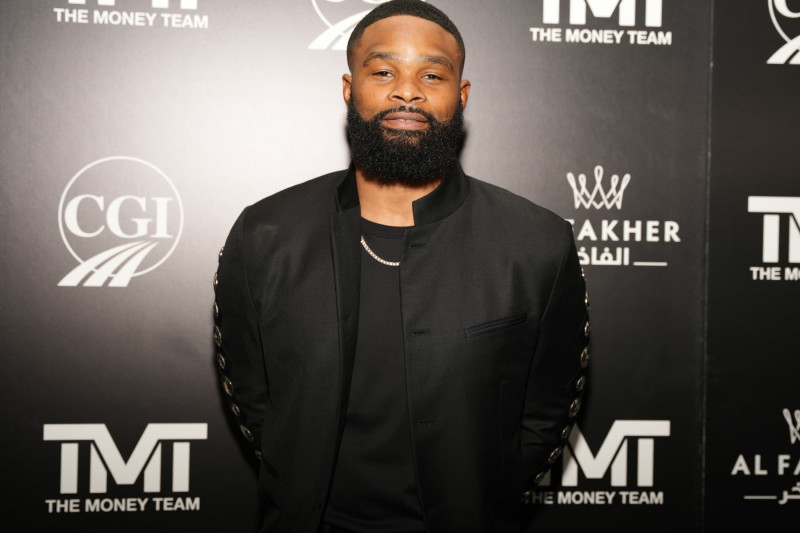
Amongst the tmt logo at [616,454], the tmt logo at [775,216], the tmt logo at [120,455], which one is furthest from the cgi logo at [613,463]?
the tmt logo at [120,455]

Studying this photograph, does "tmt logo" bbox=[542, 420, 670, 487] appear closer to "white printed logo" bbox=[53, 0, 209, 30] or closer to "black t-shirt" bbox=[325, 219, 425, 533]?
"black t-shirt" bbox=[325, 219, 425, 533]

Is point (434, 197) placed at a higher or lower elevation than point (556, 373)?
higher

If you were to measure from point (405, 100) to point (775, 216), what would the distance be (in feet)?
4.63

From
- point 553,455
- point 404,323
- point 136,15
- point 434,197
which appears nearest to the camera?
point 404,323

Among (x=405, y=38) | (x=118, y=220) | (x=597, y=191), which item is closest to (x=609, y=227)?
(x=597, y=191)

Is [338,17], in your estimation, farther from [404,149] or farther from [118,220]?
[118,220]

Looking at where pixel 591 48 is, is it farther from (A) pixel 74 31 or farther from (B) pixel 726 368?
(A) pixel 74 31

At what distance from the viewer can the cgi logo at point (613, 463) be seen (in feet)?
7.26

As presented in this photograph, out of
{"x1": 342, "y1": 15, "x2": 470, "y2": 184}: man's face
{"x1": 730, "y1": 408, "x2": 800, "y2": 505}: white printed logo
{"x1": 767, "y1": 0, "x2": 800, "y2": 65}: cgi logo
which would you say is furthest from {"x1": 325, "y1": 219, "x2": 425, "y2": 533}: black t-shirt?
{"x1": 767, "y1": 0, "x2": 800, "y2": 65}: cgi logo

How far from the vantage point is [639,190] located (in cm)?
217

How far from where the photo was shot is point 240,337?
1.65 meters

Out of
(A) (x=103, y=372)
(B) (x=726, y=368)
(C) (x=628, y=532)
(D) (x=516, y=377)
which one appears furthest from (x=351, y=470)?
(B) (x=726, y=368)

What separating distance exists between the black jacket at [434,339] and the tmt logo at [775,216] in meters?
0.94

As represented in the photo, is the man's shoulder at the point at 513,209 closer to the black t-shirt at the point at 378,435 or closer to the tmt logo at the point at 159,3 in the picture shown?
the black t-shirt at the point at 378,435
